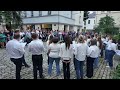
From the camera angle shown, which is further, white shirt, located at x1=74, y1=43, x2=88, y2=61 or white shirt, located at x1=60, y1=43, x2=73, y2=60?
white shirt, located at x1=74, y1=43, x2=88, y2=61

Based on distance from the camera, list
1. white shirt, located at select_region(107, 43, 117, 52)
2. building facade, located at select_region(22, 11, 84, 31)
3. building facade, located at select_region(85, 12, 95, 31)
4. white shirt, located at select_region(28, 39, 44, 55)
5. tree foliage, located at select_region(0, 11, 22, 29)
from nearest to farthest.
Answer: white shirt, located at select_region(28, 39, 44, 55) < white shirt, located at select_region(107, 43, 117, 52) < tree foliage, located at select_region(0, 11, 22, 29) < building facade, located at select_region(22, 11, 84, 31) < building facade, located at select_region(85, 12, 95, 31)

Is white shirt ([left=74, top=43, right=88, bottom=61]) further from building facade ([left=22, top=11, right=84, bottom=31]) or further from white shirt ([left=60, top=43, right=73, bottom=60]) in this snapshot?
building facade ([left=22, top=11, right=84, bottom=31])

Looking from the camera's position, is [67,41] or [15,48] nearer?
[15,48]

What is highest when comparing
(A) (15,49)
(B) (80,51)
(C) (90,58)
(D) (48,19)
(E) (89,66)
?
(D) (48,19)

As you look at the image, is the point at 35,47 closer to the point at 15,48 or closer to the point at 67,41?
the point at 15,48

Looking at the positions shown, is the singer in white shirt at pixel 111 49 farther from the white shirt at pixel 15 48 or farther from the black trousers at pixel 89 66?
the white shirt at pixel 15 48

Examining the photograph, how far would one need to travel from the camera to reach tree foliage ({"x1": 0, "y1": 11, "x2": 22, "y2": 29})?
17.2m

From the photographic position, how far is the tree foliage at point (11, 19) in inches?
677

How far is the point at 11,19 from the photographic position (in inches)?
738

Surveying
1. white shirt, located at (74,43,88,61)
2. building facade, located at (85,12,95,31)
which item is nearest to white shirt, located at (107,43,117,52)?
white shirt, located at (74,43,88,61)

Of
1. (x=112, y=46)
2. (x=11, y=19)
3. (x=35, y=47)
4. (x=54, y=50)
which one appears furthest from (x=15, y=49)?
(x=11, y=19)

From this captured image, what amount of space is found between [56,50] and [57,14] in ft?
75.2
